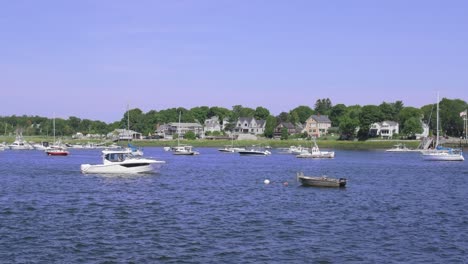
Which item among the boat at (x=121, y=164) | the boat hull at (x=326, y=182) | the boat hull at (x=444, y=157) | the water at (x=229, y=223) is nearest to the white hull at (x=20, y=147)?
the boat hull at (x=444, y=157)

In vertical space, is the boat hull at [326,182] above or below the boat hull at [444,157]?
below

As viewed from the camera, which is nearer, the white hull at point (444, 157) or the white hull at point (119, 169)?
the white hull at point (119, 169)

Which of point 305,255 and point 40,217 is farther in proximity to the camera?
point 40,217

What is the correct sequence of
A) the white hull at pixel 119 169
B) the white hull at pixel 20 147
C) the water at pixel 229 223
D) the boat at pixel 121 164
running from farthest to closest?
the white hull at pixel 20 147 < the white hull at pixel 119 169 < the boat at pixel 121 164 < the water at pixel 229 223

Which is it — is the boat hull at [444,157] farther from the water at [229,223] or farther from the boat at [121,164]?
the boat at [121,164]

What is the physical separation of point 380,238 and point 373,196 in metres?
20.6

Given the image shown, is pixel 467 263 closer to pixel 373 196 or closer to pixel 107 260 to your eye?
pixel 107 260

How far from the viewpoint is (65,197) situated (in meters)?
48.1

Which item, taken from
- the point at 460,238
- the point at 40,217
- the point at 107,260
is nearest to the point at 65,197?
the point at 40,217

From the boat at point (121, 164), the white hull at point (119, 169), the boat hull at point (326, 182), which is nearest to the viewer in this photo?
the boat hull at point (326, 182)

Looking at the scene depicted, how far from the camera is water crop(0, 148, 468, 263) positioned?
27.0 meters

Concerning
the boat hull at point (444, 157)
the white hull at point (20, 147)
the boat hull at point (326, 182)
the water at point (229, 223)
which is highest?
the white hull at point (20, 147)

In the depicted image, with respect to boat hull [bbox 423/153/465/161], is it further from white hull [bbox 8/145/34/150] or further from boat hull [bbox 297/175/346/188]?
white hull [bbox 8/145/34/150]

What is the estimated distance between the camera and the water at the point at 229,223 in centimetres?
2702
